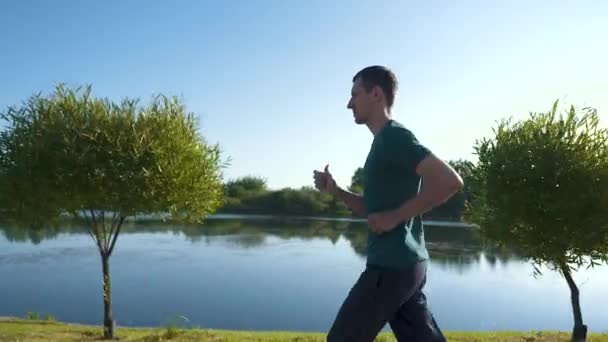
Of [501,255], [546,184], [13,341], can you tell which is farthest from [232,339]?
[501,255]

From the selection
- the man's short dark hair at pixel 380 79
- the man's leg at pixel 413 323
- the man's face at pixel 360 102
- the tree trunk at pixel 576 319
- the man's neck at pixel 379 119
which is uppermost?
the man's short dark hair at pixel 380 79

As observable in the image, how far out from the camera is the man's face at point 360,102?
316 cm

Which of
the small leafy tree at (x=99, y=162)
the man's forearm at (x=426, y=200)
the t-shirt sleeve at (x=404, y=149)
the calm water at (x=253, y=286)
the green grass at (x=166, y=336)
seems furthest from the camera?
the calm water at (x=253, y=286)

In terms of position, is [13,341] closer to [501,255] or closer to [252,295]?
[252,295]

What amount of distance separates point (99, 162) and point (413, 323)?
9386 millimetres

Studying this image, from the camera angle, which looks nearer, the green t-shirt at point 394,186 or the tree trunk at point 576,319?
the green t-shirt at point 394,186

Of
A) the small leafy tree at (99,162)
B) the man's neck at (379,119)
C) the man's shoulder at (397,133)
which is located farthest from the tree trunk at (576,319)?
the man's shoulder at (397,133)

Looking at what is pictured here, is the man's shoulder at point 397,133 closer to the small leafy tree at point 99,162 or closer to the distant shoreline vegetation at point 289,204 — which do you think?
the small leafy tree at point 99,162

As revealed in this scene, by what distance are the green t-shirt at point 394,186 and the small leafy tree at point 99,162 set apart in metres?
8.76

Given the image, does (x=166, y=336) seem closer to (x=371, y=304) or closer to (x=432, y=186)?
(x=371, y=304)

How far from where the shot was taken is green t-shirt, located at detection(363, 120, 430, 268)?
9.37 ft

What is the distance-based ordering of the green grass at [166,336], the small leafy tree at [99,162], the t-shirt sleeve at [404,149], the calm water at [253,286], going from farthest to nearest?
the calm water at [253,286] → the small leafy tree at [99,162] → the green grass at [166,336] → the t-shirt sleeve at [404,149]

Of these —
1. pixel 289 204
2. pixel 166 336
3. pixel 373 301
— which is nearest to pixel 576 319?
pixel 166 336

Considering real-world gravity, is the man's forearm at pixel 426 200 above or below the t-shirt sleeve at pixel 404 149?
A: below
